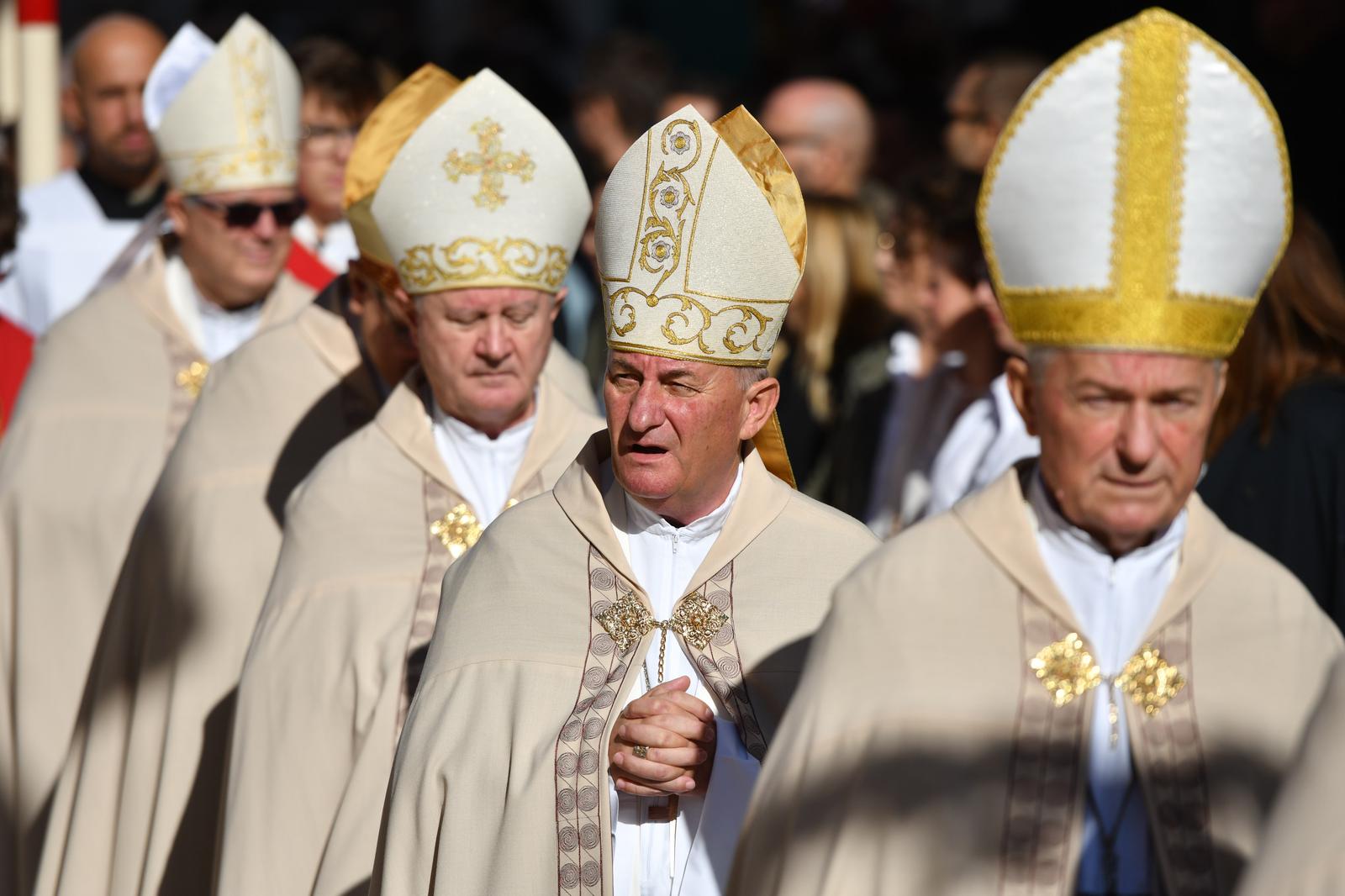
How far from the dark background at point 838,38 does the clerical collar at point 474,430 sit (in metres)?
3.50

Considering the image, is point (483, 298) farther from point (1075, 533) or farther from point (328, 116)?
point (328, 116)

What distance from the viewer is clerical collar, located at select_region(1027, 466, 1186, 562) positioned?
12.6ft

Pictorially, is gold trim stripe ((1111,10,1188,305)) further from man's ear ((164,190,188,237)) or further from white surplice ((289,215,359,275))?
white surplice ((289,215,359,275))

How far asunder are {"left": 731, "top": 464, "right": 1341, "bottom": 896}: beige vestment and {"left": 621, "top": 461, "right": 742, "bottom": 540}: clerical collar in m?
0.80

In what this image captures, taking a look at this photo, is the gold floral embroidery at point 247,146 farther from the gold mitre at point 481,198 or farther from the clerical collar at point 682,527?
the clerical collar at point 682,527

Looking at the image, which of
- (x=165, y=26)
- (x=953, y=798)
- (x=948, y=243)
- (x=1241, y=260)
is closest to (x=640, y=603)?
(x=953, y=798)

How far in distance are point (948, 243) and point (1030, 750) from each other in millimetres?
3851

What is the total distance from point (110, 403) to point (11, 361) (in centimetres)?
121

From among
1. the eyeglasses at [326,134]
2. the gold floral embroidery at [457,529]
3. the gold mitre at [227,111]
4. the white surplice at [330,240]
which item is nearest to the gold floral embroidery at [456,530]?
the gold floral embroidery at [457,529]

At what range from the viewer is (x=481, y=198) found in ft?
18.9

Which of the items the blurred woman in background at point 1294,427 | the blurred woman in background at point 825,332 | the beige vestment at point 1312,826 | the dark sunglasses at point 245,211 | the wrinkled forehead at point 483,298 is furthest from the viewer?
the blurred woman in background at point 825,332

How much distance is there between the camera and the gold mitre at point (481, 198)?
5645 millimetres

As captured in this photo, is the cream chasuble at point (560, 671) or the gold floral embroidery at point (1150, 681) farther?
the cream chasuble at point (560, 671)

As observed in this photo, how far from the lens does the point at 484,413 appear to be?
549cm
